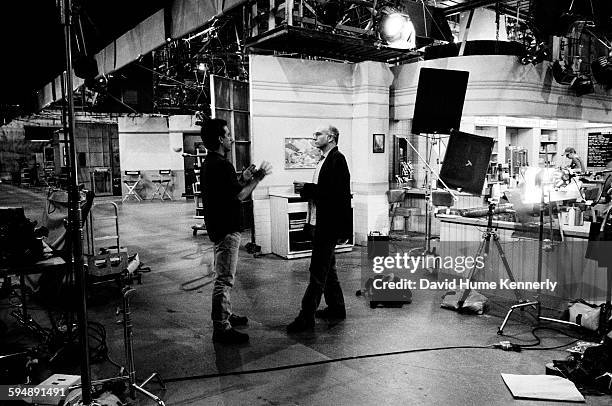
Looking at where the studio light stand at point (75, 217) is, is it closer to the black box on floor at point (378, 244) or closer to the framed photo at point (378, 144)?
the black box on floor at point (378, 244)

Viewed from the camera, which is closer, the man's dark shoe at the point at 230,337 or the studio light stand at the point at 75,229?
the studio light stand at the point at 75,229

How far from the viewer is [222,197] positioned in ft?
13.9

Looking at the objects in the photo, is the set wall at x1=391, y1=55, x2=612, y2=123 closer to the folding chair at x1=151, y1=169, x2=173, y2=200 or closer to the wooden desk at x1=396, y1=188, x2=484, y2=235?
the wooden desk at x1=396, y1=188, x2=484, y2=235

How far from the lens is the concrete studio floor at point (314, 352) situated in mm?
3451

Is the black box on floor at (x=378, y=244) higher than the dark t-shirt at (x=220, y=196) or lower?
lower

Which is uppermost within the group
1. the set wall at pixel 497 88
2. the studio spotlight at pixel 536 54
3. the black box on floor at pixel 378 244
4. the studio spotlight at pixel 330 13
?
the studio spotlight at pixel 330 13

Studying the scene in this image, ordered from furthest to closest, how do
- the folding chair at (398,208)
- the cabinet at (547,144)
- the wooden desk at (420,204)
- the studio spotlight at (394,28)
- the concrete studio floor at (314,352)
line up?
the cabinet at (547,144), the wooden desk at (420,204), the folding chair at (398,208), the studio spotlight at (394,28), the concrete studio floor at (314,352)

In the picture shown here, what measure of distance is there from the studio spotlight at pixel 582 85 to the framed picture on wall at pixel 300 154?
5.49 meters

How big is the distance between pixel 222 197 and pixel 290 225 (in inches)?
157

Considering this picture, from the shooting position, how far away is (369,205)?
30.6ft

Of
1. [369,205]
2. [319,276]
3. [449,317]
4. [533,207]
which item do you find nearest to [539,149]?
[369,205]

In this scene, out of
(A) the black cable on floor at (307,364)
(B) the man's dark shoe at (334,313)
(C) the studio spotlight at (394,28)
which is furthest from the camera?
(C) the studio spotlight at (394,28)

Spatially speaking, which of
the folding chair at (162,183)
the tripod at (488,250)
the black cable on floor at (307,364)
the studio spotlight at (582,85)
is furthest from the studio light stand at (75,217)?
the folding chair at (162,183)

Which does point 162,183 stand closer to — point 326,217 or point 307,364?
point 326,217
